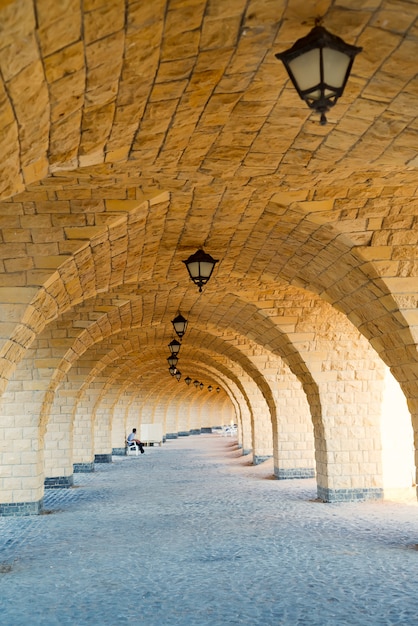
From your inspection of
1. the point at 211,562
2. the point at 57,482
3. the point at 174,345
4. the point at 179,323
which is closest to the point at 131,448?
the point at 57,482

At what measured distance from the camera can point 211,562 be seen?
761 centimetres

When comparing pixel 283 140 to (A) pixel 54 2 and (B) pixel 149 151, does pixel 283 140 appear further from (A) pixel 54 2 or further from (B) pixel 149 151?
(A) pixel 54 2

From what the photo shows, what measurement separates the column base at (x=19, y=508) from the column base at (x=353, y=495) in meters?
5.01

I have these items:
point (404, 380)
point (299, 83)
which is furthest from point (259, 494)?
point (299, 83)

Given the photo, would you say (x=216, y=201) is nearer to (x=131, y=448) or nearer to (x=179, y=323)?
(x=179, y=323)

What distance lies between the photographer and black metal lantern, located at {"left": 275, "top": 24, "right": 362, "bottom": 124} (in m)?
3.60

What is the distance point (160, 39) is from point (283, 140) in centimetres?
179

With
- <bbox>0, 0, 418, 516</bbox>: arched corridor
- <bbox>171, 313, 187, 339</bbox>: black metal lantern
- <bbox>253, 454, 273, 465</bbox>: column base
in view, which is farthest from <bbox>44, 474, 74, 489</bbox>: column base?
<bbox>253, 454, 273, 465</bbox>: column base

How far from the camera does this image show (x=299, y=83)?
3.75m

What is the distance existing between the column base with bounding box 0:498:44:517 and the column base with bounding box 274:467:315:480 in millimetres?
6248

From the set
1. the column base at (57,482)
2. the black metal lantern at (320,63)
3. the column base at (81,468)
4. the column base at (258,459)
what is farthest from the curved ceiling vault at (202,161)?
the column base at (258,459)

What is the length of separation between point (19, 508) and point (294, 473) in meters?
6.79

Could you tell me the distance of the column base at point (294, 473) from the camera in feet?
53.0

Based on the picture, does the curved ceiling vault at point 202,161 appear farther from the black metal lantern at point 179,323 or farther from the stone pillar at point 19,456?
the stone pillar at point 19,456
